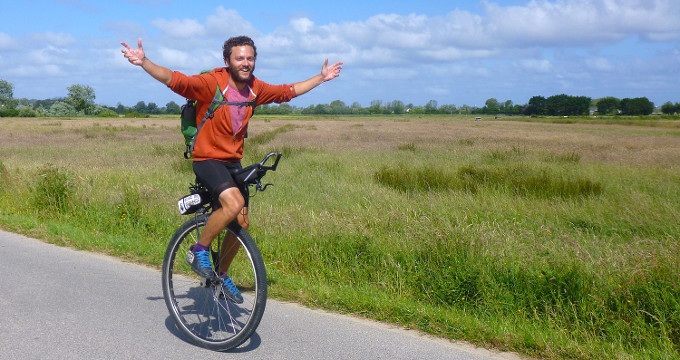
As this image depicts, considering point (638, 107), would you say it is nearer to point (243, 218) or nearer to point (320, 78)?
point (320, 78)

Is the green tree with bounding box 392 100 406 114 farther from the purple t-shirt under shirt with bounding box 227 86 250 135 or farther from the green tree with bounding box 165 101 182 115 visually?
the purple t-shirt under shirt with bounding box 227 86 250 135

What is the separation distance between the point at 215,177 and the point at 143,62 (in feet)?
3.05

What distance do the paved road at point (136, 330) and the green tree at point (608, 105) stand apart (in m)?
123

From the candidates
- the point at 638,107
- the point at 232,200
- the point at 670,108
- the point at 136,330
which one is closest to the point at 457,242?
the point at 232,200

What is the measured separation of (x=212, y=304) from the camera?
15.2 ft

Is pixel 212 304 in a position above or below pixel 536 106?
above

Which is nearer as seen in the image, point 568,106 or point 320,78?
point 320,78

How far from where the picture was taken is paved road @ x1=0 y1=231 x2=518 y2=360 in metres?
4.01

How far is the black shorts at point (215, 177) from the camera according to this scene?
4113mm

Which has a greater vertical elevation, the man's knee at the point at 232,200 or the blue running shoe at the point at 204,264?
the man's knee at the point at 232,200

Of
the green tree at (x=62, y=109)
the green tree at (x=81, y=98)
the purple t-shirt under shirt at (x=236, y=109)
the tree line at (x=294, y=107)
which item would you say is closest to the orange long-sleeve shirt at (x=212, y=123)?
the purple t-shirt under shirt at (x=236, y=109)

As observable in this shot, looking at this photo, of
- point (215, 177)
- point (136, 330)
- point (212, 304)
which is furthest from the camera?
point (212, 304)

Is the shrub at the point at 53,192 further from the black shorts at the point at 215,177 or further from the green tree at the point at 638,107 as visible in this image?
the green tree at the point at 638,107

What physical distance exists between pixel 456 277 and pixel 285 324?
1642 mm
